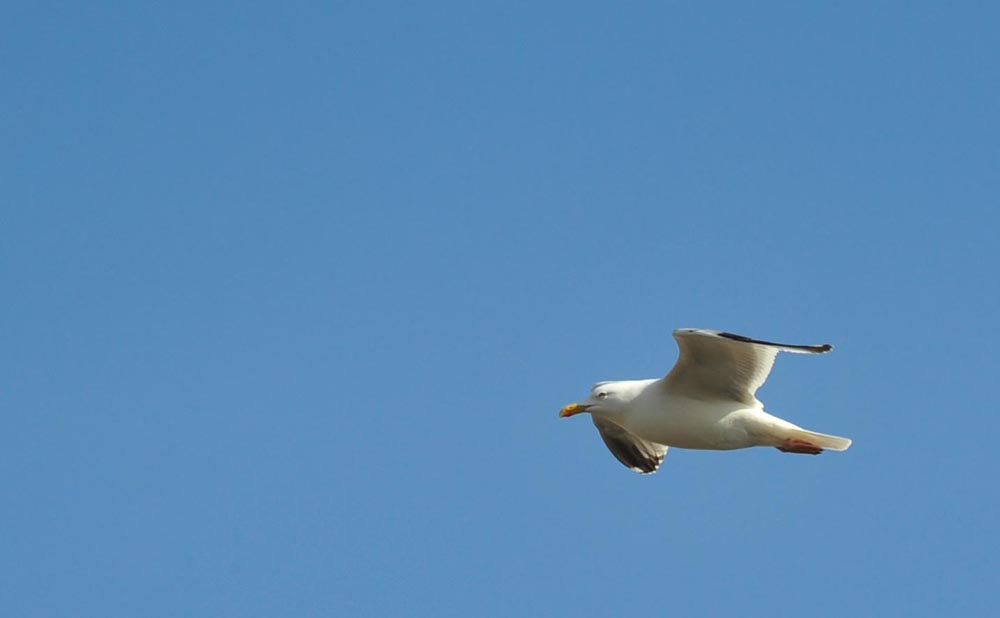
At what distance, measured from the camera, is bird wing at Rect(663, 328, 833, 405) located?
1538 centimetres

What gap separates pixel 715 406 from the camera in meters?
16.0

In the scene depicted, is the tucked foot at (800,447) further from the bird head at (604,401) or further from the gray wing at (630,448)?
the gray wing at (630,448)

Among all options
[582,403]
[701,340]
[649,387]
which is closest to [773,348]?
[701,340]

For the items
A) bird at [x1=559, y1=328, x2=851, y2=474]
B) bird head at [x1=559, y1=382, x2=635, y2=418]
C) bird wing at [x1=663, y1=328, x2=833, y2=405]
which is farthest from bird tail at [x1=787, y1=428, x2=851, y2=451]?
bird head at [x1=559, y1=382, x2=635, y2=418]

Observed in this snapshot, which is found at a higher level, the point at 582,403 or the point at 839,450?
the point at 582,403

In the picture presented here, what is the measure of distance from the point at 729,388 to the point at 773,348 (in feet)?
3.31

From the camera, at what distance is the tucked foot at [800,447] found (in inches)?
625

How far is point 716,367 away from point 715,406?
0.46 metres

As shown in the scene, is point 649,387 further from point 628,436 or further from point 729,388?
point 628,436

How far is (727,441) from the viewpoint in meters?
16.0

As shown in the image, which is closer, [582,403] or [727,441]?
[727,441]

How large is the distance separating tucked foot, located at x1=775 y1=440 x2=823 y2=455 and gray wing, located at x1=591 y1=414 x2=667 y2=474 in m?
2.63

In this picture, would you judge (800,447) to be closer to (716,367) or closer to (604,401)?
(716,367)

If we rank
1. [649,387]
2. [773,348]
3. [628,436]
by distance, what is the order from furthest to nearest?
1. [628,436]
2. [649,387]
3. [773,348]
